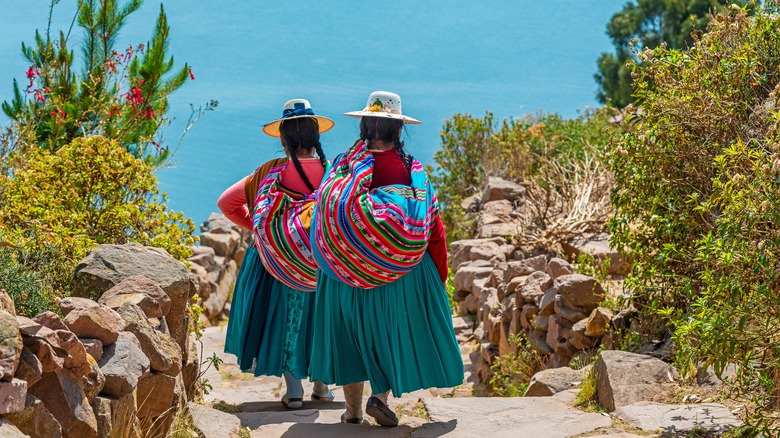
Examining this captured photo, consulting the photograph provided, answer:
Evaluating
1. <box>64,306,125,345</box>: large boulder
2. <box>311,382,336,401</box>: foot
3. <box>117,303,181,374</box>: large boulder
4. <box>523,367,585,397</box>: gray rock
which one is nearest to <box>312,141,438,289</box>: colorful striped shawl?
<box>117,303,181,374</box>: large boulder

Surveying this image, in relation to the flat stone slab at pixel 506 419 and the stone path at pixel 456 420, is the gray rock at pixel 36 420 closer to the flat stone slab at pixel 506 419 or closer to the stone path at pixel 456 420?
the stone path at pixel 456 420

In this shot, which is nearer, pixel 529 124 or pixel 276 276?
pixel 276 276

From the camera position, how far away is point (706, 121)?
640 centimetres

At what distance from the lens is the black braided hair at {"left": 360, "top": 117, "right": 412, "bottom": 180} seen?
5.44m

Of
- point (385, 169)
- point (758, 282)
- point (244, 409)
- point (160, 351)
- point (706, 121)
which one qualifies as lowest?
point (244, 409)

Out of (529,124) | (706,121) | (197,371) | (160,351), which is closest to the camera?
(160,351)

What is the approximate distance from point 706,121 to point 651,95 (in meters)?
0.44

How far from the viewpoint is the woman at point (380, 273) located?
530 centimetres

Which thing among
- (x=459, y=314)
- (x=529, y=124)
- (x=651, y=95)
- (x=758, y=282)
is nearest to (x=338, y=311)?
(x=758, y=282)

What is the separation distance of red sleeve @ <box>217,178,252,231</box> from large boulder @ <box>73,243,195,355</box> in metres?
1.32

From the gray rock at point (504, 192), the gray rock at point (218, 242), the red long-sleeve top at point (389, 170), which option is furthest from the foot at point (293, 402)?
the gray rock at point (218, 242)

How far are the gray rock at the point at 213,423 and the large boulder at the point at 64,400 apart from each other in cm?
124

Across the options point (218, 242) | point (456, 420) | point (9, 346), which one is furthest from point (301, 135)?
point (218, 242)

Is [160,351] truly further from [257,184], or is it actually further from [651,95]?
[651,95]
